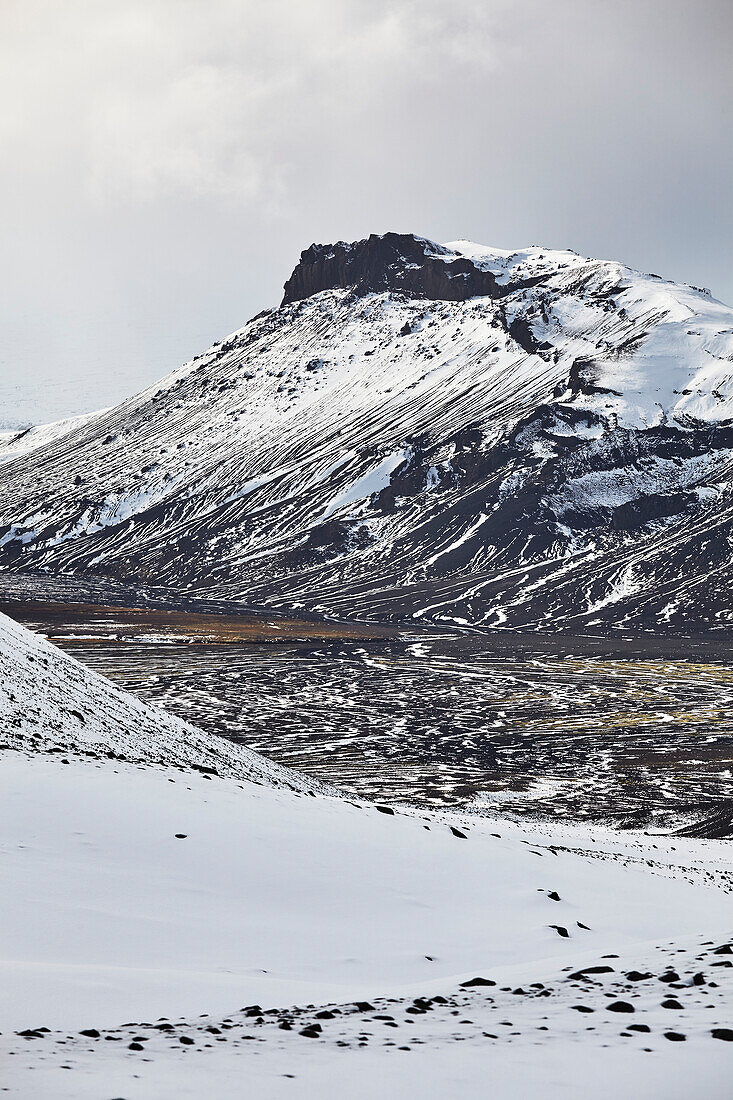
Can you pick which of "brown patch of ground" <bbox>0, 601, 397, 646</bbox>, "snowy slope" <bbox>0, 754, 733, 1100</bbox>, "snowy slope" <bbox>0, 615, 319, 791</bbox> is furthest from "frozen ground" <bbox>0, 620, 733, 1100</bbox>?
"brown patch of ground" <bbox>0, 601, 397, 646</bbox>

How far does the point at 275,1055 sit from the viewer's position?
1124 cm

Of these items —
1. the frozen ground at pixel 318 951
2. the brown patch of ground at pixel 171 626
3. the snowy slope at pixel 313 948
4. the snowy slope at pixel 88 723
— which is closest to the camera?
the frozen ground at pixel 318 951

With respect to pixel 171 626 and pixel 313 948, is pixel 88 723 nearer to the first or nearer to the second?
pixel 313 948

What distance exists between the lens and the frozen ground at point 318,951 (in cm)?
1066

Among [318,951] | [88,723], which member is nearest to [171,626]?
[88,723]

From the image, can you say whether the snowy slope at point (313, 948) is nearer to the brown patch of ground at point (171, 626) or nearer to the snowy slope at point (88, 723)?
the snowy slope at point (88, 723)

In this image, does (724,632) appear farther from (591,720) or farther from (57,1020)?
(57,1020)

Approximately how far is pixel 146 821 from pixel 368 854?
5.31m

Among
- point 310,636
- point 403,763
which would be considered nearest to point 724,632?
point 310,636

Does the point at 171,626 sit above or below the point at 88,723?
below

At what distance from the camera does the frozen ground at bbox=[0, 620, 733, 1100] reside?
10664mm

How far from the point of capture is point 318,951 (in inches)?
685

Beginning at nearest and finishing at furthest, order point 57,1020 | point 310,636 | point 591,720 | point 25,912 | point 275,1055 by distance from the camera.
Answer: point 275,1055
point 57,1020
point 25,912
point 591,720
point 310,636

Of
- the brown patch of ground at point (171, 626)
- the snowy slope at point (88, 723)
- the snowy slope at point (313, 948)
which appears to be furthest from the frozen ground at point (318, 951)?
the brown patch of ground at point (171, 626)
